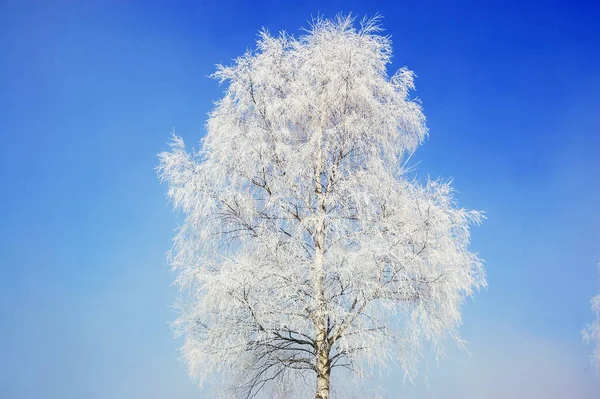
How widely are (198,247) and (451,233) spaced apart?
14.0 feet

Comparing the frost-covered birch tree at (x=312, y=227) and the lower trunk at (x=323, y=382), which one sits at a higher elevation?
the frost-covered birch tree at (x=312, y=227)

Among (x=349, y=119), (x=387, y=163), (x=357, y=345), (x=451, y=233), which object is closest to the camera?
(x=357, y=345)

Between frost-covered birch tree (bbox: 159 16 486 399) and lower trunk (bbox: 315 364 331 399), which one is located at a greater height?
frost-covered birch tree (bbox: 159 16 486 399)

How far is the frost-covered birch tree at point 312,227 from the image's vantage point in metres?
8.65

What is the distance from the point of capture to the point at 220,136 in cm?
998

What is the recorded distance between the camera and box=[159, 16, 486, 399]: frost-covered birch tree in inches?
340

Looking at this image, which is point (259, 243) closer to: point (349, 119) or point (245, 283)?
point (245, 283)

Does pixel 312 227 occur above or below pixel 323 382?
above

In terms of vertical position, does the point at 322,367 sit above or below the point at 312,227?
below

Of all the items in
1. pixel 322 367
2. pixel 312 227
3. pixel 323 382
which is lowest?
pixel 323 382

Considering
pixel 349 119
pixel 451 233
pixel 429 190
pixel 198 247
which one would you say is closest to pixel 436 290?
pixel 451 233

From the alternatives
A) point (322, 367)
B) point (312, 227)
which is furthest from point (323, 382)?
point (312, 227)

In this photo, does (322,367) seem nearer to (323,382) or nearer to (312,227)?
(323,382)

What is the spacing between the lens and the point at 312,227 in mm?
9516
